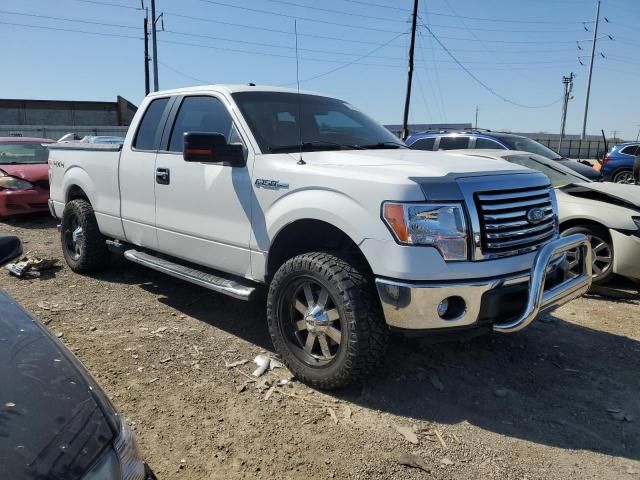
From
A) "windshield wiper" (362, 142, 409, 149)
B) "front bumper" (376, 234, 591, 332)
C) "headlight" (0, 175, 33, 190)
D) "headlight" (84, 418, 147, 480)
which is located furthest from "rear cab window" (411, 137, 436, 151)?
"headlight" (84, 418, 147, 480)

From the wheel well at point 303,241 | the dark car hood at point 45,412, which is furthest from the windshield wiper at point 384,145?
the dark car hood at point 45,412

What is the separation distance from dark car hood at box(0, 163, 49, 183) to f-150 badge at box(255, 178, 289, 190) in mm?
6923

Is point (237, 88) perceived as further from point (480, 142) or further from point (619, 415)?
point (480, 142)

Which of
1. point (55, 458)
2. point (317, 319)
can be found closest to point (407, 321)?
point (317, 319)

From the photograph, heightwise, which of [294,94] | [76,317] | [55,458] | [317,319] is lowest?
[76,317]

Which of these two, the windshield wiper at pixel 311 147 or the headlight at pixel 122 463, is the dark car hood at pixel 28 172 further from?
the headlight at pixel 122 463

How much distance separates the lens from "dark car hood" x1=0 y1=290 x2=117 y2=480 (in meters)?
1.44

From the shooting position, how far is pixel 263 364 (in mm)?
3770

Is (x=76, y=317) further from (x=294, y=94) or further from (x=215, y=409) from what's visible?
(x=294, y=94)

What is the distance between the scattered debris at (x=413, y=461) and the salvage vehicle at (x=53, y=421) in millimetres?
1400

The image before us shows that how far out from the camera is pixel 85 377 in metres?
1.86

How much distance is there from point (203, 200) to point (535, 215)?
2409mm

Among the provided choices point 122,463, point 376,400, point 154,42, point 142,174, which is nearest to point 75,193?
point 142,174

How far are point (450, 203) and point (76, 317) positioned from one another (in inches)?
137
